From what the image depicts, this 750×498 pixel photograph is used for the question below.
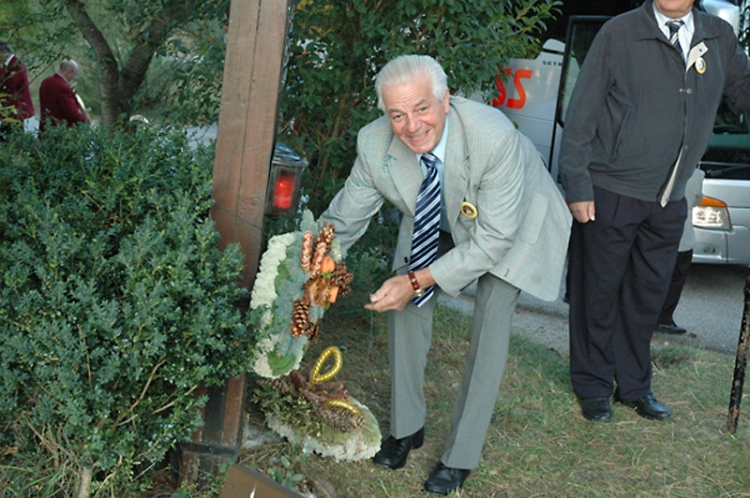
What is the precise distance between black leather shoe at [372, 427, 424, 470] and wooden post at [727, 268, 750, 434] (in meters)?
1.54

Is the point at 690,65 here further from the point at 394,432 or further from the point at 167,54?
the point at 167,54

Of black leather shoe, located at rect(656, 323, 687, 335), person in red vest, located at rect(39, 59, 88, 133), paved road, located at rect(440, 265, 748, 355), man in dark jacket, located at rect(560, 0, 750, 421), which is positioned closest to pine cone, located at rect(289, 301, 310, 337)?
man in dark jacket, located at rect(560, 0, 750, 421)

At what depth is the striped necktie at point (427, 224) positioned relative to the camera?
324 centimetres

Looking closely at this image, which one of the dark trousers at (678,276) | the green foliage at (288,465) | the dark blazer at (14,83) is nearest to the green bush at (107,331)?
the green foliage at (288,465)

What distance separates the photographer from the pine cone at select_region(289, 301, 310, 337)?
2.97 m

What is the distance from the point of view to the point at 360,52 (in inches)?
173

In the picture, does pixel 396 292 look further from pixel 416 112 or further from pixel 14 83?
pixel 14 83

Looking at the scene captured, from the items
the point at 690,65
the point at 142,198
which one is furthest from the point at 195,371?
the point at 690,65

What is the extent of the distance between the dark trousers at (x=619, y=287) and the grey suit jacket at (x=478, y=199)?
708 millimetres

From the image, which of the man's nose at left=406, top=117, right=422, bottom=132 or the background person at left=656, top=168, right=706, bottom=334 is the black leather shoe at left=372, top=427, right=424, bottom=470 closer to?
the man's nose at left=406, top=117, right=422, bottom=132

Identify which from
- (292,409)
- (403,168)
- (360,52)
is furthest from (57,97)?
(403,168)

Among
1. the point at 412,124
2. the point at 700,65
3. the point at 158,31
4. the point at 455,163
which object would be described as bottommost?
the point at 455,163

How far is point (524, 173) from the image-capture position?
3.31 meters

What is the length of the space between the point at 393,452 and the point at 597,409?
3.98 feet
